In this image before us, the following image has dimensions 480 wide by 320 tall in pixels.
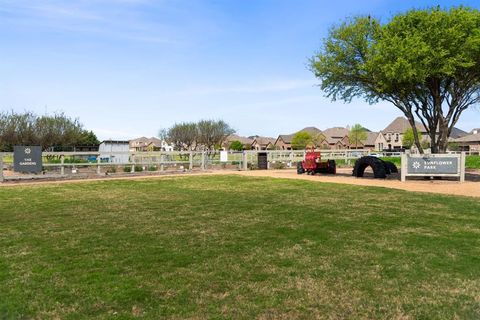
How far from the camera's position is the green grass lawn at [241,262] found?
4133mm

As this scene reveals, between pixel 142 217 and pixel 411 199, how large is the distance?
7.59 m

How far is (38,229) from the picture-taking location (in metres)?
7.83

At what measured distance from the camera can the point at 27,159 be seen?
20953mm

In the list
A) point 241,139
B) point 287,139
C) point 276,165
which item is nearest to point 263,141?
point 241,139

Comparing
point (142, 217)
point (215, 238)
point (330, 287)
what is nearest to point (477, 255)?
point (330, 287)

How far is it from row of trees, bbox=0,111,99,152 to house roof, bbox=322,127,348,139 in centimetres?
7174

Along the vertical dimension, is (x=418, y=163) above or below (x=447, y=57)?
below

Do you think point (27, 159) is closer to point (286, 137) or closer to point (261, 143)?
point (286, 137)

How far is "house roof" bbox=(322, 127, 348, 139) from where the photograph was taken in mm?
110812

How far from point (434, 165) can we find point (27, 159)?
62.2ft

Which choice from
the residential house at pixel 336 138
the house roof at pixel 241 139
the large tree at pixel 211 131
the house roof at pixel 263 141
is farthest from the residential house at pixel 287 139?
the large tree at pixel 211 131

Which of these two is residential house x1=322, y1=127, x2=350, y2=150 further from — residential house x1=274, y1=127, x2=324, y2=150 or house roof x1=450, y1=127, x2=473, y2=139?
house roof x1=450, y1=127, x2=473, y2=139

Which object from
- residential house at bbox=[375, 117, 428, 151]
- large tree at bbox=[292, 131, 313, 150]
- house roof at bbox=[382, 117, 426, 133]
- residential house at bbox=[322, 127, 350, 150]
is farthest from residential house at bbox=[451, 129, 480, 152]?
large tree at bbox=[292, 131, 313, 150]

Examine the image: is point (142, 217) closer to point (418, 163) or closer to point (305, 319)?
point (305, 319)
